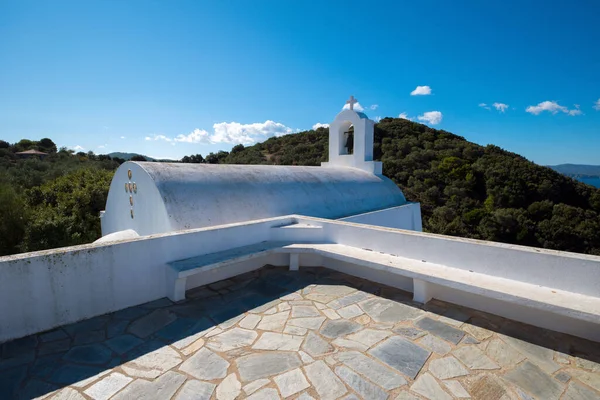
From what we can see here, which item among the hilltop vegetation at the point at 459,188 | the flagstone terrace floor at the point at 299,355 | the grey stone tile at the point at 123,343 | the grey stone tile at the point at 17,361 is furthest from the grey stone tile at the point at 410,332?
the hilltop vegetation at the point at 459,188

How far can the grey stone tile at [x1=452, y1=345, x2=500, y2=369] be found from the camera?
236 cm

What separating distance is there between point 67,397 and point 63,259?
4.12ft

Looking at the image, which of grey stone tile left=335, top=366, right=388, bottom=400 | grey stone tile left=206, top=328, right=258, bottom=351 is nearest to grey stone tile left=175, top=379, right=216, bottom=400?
grey stone tile left=206, top=328, right=258, bottom=351

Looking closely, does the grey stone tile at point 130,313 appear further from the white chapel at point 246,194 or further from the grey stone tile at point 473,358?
the grey stone tile at point 473,358

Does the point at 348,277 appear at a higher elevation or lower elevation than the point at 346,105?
lower

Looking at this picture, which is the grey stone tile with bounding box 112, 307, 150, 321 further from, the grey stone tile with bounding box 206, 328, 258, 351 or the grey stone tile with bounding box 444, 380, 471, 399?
the grey stone tile with bounding box 444, 380, 471, 399

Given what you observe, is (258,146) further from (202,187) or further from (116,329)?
(116,329)

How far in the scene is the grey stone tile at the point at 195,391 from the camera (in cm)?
206

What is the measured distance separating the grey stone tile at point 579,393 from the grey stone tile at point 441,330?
744 mm

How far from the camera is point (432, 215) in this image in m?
20.5

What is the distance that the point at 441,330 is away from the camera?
113 inches

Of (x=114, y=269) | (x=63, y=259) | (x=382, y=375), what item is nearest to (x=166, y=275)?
(x=114, y=269)

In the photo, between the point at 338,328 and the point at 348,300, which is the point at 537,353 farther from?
the point at 348,300

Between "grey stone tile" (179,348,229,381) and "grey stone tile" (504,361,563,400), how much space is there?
2.02 meters
